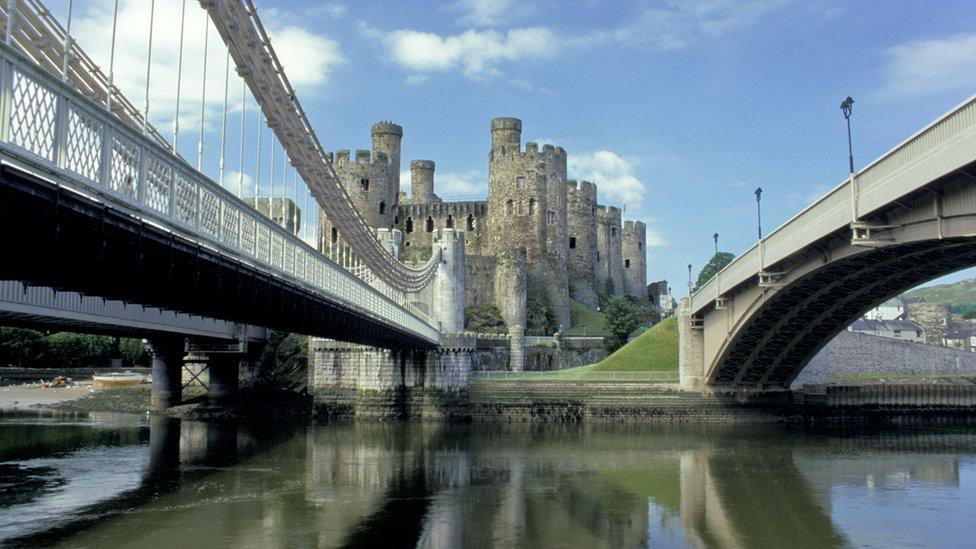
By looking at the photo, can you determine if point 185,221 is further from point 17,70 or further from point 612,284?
point 612,284

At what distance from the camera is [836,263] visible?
78.9ft

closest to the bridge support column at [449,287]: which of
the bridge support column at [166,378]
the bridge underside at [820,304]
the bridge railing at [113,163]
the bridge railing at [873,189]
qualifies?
the bridge support column at [166,378]

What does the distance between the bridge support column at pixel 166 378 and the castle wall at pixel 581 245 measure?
35.9 metres

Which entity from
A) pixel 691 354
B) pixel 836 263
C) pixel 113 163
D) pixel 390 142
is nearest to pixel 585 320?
pixel 390 142

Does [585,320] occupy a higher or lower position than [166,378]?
higher

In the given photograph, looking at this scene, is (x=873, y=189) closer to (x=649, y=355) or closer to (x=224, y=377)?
(x=649, y=355)

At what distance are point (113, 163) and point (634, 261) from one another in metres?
82.4

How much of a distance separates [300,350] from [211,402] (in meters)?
5.94

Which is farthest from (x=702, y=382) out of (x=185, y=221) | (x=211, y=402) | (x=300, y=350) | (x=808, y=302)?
(x=185, y=221)

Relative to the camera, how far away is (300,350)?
5112cm

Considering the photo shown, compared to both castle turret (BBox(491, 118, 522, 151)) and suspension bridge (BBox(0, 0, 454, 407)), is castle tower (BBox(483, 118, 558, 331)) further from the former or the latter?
suspension bridge (BBox(0, 0, 454, 407))

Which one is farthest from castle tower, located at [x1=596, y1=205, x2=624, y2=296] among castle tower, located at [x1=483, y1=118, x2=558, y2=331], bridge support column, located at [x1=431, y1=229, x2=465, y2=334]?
bridge support column, located at [x1=431, y1=229, x2=465, y2=334]

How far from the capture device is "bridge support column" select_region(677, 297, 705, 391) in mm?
40281

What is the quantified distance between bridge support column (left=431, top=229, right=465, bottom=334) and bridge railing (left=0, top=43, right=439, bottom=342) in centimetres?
3075
